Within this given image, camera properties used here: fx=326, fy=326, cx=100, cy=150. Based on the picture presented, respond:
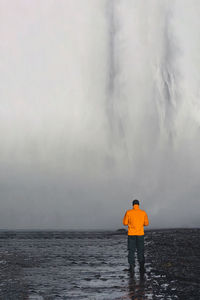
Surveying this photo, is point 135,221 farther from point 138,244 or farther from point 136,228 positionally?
point 138,244

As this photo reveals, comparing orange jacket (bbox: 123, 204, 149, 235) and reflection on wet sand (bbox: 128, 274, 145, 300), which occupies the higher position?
orange jacket (bbox: 123, 204, 149, 235)

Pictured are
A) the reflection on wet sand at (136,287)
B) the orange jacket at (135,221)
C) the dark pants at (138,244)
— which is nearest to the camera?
the reflection on wet sand at (136,287)

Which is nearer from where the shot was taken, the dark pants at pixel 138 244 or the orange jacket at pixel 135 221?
the orange jacket at pixel 135 221

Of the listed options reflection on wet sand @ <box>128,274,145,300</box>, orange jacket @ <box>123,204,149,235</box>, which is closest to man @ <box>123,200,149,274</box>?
orange jacket @ <box>123,204,149,235</box>

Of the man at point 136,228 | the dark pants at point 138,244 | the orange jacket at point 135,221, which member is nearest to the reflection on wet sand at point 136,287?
the dark pants at point 138,244

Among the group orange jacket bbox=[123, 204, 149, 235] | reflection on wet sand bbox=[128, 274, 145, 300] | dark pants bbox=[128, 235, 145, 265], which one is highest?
orange jacket bbox=[123, 204, 149, 235]

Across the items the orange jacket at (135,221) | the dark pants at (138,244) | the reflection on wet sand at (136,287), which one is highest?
the orange jacket at (135,221)

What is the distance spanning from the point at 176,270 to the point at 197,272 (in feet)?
4.23

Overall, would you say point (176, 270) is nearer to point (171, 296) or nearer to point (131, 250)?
point (131, 250)

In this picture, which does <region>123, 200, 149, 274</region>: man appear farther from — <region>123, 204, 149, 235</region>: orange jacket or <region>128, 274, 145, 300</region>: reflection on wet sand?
<region>128, 274, 145, 300</region>: reflection on wet sand

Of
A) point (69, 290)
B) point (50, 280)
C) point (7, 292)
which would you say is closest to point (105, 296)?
point (69, 290)

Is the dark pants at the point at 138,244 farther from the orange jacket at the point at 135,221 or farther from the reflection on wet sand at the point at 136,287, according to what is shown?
the reflection on wet sand at the point at 136,287

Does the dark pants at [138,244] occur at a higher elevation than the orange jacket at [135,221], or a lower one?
lower

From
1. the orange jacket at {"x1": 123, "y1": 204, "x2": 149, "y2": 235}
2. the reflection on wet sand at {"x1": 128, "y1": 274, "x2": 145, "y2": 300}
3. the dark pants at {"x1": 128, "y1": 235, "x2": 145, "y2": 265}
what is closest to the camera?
the reflection on wet sand at {"x1": 128, "y1": 274, "x2": 145, "y2": 300}
